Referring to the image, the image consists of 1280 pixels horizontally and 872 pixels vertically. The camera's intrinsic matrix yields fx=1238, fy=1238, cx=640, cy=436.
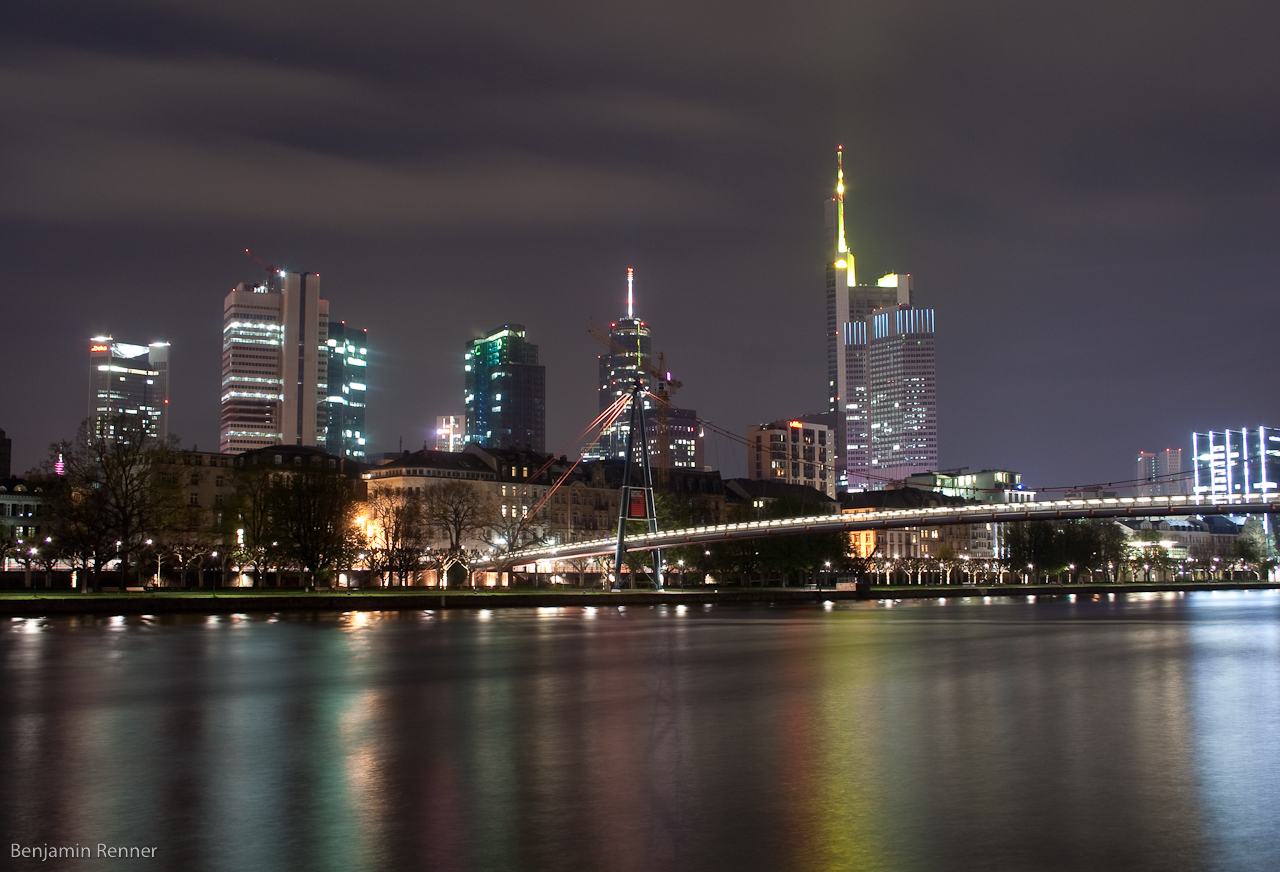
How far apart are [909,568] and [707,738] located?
12709cm

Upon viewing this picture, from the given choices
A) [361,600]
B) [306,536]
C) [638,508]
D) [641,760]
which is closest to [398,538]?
[306,536]

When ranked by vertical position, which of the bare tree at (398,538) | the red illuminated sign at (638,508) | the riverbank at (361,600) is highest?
the red illuminated sign at (638,508)

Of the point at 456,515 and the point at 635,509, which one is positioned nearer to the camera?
the point at 635,509

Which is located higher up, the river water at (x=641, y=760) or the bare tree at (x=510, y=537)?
the bare tree at (x=510, y=537)

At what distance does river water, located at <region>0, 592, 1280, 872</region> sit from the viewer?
10289mm

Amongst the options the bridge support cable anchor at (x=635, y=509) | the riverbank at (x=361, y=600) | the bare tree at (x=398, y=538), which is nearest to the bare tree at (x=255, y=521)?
the riverbank at (x=361, y=600)

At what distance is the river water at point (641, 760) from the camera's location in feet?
33.8

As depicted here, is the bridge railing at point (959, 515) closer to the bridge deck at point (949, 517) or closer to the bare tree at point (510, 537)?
the bridge deck at point (949, 517)

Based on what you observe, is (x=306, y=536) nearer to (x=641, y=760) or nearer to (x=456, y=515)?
(x=456, y=515)

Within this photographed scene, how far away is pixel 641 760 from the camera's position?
1470cm

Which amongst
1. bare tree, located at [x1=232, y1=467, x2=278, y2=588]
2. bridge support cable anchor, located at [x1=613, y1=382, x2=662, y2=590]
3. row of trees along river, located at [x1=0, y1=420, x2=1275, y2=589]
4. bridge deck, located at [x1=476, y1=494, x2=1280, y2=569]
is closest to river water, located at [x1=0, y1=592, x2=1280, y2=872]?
row of trees along river, located at [x1=0, y1=420, x2=1275, y2=589]

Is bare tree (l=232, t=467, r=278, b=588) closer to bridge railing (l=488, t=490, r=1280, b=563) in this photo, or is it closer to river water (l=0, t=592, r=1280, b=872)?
bridge railing (l=488, t=490, r=1280, b=563)

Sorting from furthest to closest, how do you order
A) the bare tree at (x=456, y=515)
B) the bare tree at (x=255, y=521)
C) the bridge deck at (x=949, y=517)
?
the bare tree at (x=456, y=515) → the bare tree at (x=255, y=521) → the bridge deck at (x=949, y=517)

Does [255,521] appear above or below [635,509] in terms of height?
below
